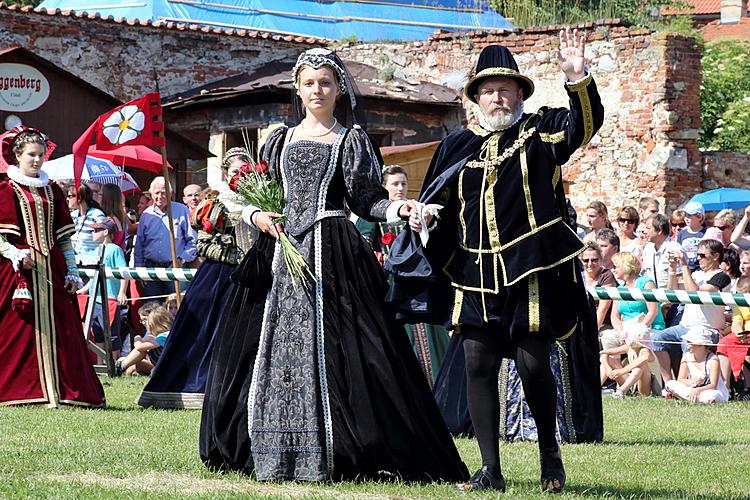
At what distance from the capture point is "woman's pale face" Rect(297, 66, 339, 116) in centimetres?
581

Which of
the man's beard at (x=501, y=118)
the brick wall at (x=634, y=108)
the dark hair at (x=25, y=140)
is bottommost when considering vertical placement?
the man's beard at (x=501, y=118)

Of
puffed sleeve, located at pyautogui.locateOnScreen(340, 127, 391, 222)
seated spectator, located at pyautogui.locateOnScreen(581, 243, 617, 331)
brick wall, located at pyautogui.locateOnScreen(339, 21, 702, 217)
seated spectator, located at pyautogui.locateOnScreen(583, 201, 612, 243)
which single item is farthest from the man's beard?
brick wall, located at pyautogui.locateOnScreen(339, 21, 702, 217)

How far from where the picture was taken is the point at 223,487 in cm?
528

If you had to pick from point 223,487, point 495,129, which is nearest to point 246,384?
point 223,487

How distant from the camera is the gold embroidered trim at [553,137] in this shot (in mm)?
5277

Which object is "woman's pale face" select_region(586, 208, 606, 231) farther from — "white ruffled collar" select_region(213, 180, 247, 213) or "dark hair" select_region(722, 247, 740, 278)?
"white ruffled collar" select_region(213, 180, 247, 213)

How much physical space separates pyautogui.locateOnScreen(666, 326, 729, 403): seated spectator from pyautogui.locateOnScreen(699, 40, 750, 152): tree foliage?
1848 cm

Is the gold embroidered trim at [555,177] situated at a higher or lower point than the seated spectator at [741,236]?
higher

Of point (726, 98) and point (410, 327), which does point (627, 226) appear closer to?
point (410, 327)

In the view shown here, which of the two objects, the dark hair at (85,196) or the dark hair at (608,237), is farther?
the dark hair at (85,196)

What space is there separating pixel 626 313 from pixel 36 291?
4679 mm

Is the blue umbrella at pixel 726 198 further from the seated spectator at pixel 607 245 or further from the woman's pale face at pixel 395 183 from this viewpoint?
the woman's pale face at pixel 395 183

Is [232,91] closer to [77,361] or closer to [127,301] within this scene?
[127,301]

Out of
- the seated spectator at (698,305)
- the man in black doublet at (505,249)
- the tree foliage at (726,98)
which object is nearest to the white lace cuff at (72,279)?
the man in black doublet at (505,249)
